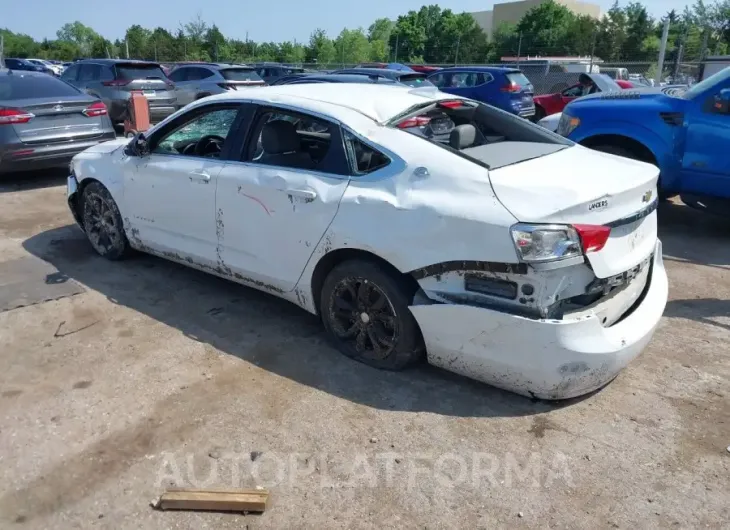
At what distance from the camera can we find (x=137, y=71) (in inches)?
547

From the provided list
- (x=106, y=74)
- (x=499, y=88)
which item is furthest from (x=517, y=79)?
(x=106, y=74)

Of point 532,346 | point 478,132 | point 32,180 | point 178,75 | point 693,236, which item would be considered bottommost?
point 693,236

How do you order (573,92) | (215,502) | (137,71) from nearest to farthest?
(215,502) < (137,71) < (573,92)

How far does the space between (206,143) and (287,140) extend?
1.00 metres

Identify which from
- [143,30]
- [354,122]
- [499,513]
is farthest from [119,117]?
[143,30]

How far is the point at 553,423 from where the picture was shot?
3275mm

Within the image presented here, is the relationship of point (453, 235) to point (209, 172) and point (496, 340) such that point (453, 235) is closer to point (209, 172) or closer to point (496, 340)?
point (496, 340)

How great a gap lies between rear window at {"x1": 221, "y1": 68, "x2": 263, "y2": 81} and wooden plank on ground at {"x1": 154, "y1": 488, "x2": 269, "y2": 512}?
51.2 ft

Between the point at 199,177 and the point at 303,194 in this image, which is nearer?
the point at 303,194

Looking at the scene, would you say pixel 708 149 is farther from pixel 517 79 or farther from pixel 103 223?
pixel 517 79

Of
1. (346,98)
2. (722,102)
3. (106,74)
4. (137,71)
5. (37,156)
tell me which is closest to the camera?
(346,98)

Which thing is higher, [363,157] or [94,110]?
[363,157]

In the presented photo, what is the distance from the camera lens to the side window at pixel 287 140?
4.05 m

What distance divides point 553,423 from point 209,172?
9.37 feet
